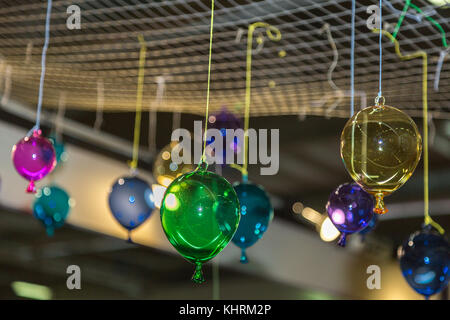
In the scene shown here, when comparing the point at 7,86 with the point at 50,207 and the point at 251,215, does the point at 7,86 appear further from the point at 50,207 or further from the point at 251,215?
the point at 251,215

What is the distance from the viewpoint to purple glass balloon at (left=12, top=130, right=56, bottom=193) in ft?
6.50

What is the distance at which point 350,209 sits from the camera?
177cm

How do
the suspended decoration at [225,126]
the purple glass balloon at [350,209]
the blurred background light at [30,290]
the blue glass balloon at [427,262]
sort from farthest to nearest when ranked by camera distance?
the blurred background light at [30,290]
the suspended decoration at [225,126]
the blue glass balloon at [427,262]
the purple glass balloon at [350,209]

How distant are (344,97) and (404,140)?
1332 millimetres

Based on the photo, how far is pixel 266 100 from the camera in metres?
2.88

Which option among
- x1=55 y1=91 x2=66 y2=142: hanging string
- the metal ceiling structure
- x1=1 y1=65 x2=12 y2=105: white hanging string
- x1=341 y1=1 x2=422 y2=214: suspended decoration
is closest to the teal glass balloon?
the metal ceiling structure

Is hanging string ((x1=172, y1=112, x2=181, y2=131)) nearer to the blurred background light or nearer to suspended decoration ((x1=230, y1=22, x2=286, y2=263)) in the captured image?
suspended decoration ((x1=230, y1=22, x2=286, y2=263))

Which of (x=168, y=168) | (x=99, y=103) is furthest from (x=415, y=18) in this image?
(x=99, y=103)

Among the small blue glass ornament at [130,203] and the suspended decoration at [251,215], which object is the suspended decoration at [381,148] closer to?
the suspended decoration at [251,215]

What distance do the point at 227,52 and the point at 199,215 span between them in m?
1.27

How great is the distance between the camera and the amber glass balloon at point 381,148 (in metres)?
1.38

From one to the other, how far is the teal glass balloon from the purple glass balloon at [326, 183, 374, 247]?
1064 millimetres

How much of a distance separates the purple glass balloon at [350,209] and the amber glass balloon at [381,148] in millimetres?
342

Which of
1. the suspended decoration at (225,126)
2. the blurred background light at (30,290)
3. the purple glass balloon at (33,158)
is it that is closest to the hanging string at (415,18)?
the suspended decoration at (225,126)
